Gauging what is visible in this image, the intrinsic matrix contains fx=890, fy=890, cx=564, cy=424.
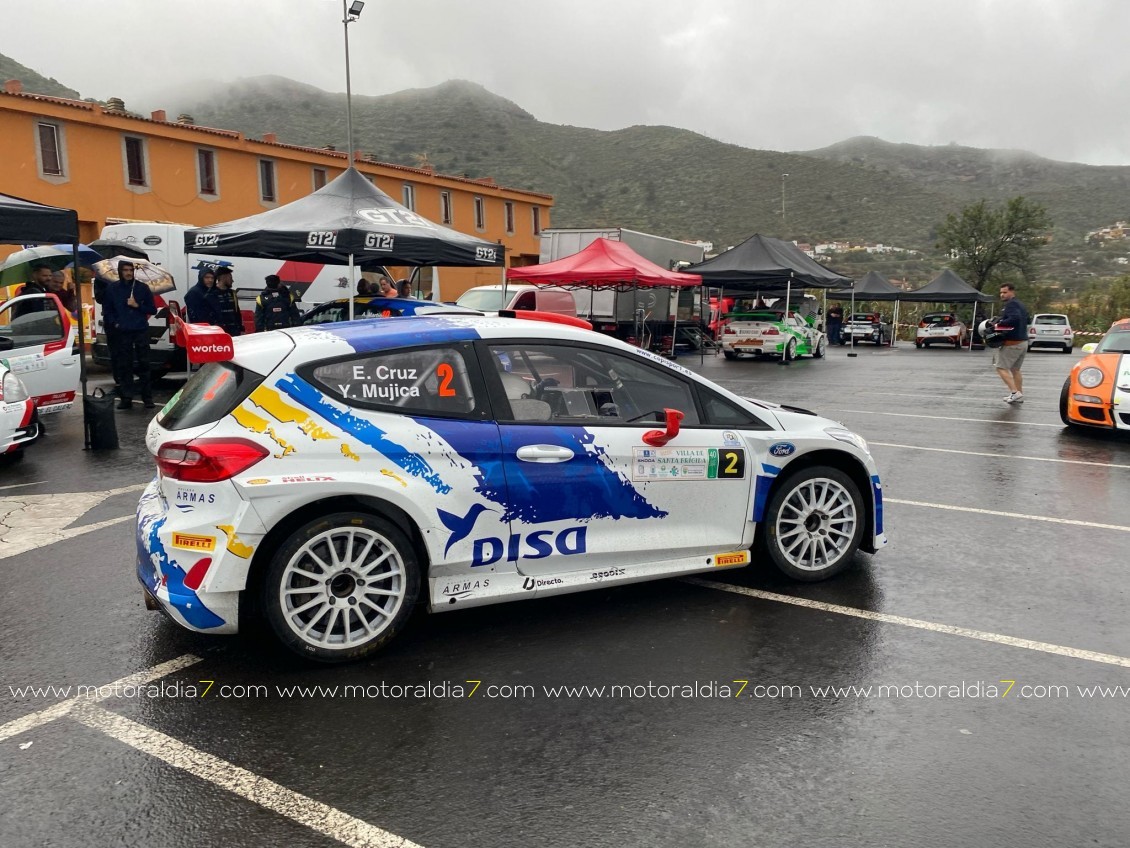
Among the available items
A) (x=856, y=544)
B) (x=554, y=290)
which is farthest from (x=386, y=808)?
(x=554, y=290)

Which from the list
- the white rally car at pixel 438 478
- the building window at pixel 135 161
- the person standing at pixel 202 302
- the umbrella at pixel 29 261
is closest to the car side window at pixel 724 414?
the white rally car at pixel 438 478

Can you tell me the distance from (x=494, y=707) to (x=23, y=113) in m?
28.5

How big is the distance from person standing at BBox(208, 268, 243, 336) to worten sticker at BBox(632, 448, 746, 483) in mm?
10288

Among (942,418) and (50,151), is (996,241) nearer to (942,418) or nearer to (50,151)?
(942,418)

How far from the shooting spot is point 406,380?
160 inches

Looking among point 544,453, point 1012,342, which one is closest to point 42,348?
point 544,453

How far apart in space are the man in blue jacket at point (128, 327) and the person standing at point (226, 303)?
1749 millimetres

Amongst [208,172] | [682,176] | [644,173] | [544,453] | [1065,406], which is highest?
[644,173]

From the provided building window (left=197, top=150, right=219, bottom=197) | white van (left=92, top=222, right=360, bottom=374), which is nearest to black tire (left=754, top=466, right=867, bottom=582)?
white van (left=92, top=222, right=360, bottom=374)

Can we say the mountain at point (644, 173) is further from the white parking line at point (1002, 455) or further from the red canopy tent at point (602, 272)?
the white parking line at point (1002, 455)

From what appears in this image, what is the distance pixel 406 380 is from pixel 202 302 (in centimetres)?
993

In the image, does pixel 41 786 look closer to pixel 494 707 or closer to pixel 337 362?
pixel 494 707

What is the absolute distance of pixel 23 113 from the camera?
25.4 metres

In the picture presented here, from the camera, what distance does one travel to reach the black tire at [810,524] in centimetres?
481
